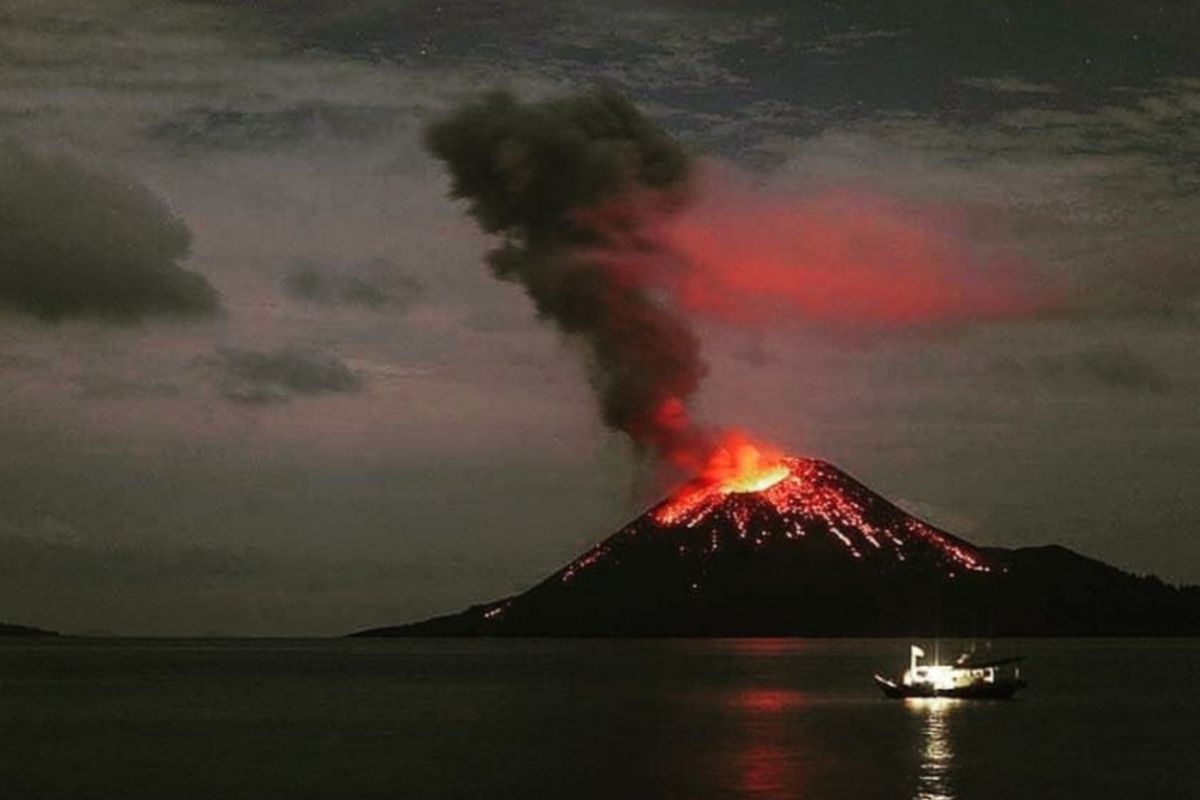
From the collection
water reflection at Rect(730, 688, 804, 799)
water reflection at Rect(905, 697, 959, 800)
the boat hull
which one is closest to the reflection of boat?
the boat hull

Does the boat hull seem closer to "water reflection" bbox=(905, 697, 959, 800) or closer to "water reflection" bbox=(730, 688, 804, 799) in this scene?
"water reflection" bbox=(905, 697, 959, 800)

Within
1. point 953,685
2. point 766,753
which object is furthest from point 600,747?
point 953,685

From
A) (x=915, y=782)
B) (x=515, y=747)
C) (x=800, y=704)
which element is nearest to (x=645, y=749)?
(x=515, y=747)

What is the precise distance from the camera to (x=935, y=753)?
316ft

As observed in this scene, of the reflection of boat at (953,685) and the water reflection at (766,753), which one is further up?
the reflection of boat at (953,685)

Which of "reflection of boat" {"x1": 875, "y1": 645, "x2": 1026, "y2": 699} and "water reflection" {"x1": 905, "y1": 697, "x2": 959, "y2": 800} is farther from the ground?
"reflection of boat" {"x1": 875, "y1": 645, "x2": 1026, "y2": 699}

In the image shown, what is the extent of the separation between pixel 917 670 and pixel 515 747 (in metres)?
59.0

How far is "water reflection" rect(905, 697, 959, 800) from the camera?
78812mm

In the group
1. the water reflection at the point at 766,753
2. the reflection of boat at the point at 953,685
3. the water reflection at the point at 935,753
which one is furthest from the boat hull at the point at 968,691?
the water reflection at the point at 766,753

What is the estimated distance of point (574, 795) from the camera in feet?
253

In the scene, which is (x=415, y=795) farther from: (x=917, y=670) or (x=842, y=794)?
(x=917, y=670)

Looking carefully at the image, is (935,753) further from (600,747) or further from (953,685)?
(953,685)

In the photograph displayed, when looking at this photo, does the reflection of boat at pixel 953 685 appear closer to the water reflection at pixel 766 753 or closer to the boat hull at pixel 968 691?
the boat hull at pixel 968 691

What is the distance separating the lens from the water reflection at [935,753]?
7881 cm
